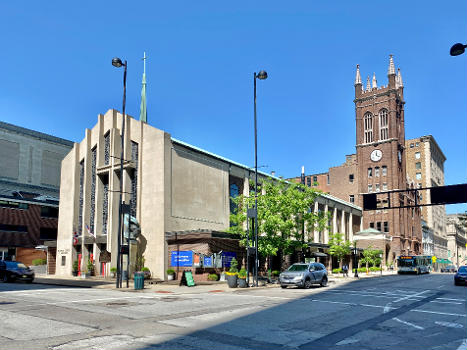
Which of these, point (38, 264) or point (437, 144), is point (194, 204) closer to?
point (38, 264)

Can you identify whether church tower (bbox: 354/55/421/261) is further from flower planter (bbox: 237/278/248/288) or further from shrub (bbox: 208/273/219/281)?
flower planter (bbox: 237/278/248/288)

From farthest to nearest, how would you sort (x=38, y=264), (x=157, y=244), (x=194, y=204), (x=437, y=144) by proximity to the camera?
(x=437, y=144) → (x=38, y=264) → (x=194, y=204) → (x=157, y=244)

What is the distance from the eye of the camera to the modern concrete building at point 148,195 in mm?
36875

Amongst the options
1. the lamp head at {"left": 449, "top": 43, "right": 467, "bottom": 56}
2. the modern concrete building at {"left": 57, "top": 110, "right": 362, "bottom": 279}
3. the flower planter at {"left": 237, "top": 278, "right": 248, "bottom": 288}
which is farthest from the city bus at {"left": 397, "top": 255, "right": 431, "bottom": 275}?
the lamp head at {"left": 449, "top": 43, "right": 467, "bottom": 56}

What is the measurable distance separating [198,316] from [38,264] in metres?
50.2

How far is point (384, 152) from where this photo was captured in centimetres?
8638

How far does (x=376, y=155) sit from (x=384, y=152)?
5.60ft

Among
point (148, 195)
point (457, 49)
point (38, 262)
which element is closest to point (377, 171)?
point (148, 195)

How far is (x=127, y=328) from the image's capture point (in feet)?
37.9

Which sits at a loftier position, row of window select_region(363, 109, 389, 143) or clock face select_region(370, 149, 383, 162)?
row of window select_region(363, 109, 389, 143)

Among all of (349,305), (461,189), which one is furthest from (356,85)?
(349,305)

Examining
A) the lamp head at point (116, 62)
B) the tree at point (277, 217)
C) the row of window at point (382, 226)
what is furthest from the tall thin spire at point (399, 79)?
the lamp head at point (116, 62)

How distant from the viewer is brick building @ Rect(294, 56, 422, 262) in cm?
8362

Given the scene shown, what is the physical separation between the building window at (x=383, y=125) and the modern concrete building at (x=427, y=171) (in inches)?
1879
